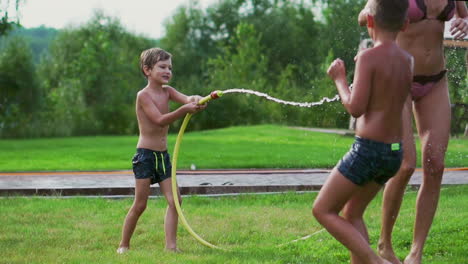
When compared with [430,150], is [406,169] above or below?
below

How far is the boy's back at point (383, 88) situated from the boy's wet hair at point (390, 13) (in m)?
0.10

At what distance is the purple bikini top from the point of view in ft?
14.7

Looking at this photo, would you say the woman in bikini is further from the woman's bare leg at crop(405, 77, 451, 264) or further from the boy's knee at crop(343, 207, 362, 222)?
the boy's knee at crop(343, 207, 362, 222)

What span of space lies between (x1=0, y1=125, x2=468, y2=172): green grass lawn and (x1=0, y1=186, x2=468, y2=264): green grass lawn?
341cm

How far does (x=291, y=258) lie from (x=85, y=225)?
2229mm

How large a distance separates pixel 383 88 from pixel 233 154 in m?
9.19

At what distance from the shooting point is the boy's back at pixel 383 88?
3.61 m

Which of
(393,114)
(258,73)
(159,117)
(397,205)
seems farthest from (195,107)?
(258,73)

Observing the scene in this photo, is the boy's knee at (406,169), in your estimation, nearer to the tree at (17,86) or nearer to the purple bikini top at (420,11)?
the purple bikini top at (420,11)

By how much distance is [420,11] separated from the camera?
177 inches

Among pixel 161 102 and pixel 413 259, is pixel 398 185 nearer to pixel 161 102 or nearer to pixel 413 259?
pixel 413 259

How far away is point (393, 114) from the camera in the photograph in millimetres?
3680

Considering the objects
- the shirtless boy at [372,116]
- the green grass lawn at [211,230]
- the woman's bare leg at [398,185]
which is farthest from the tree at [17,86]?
the shirtless boy at [372,116]

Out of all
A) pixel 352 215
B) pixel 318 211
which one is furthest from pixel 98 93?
pixel 318 211
